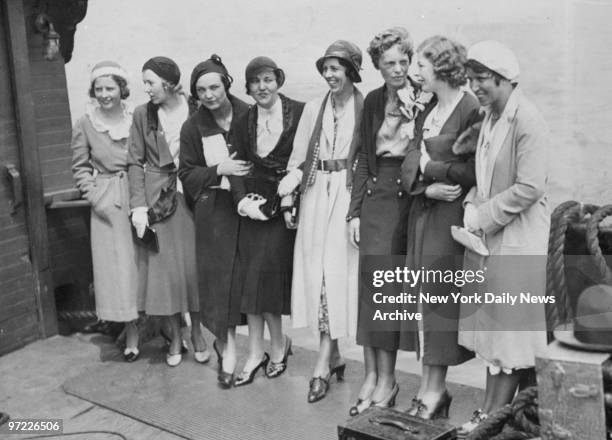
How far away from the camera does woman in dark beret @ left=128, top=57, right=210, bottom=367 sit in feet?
19.7

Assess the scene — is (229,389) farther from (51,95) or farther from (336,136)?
(51,95)

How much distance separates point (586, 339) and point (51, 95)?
5682 millimetres

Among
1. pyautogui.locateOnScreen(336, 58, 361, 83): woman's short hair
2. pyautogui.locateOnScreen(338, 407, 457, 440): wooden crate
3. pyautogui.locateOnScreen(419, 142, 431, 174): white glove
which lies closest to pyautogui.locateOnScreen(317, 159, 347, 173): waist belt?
pyautogui.locateOnScreen(336, 58, 361, 83): woman's short hair

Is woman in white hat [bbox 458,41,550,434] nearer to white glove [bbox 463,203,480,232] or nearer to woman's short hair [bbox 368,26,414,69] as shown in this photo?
white glove [bbox 463,203,480,232]

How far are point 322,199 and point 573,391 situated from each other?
10.5 feet

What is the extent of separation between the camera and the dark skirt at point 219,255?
5.76 m

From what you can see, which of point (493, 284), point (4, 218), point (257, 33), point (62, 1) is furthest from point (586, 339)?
point (257, 33)

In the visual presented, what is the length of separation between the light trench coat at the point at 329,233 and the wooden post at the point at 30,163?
96.6 inches

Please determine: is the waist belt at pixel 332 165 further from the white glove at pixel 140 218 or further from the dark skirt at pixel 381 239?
the white glove at pixel 140 218

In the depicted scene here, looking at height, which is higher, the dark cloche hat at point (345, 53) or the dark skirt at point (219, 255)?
the dark cloche hat at point (345, 53)

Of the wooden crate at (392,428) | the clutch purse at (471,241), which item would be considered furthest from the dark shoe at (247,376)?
the wooden crate at (392,428)

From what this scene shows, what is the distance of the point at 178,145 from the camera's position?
19.6 feet

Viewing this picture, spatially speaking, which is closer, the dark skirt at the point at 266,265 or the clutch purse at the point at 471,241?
the clutch purse at the point at 471,241

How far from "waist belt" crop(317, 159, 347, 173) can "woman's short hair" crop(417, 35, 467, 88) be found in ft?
2.81
